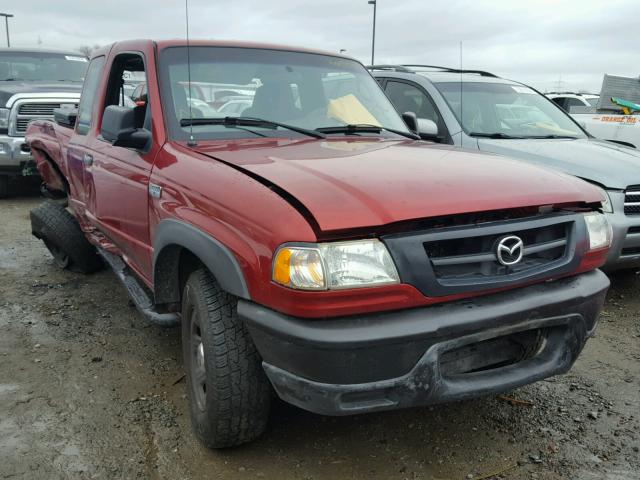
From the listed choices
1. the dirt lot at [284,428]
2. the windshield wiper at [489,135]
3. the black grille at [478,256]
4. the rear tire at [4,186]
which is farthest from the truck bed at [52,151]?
the black grille at [478,256]

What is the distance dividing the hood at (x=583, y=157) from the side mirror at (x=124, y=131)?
3.11 m

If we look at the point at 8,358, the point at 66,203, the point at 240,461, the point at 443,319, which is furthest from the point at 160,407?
the point at 66,203

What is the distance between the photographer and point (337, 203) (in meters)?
2.04

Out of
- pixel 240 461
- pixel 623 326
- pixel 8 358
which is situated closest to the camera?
pixel 240 461

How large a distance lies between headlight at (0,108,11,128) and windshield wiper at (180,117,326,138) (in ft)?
20.3

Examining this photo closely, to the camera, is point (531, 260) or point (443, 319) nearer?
point (443, 319)

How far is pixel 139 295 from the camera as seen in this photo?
343 centimetres

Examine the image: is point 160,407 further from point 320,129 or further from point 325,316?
point 320,129

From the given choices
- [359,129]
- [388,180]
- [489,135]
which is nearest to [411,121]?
[359,129]

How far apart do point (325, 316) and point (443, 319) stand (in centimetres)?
43

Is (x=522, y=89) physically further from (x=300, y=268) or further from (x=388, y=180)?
(x=300, y=268)

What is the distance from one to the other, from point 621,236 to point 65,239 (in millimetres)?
4344

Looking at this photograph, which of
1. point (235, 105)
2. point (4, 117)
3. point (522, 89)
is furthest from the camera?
point (4, 117)

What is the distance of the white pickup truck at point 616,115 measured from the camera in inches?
300
